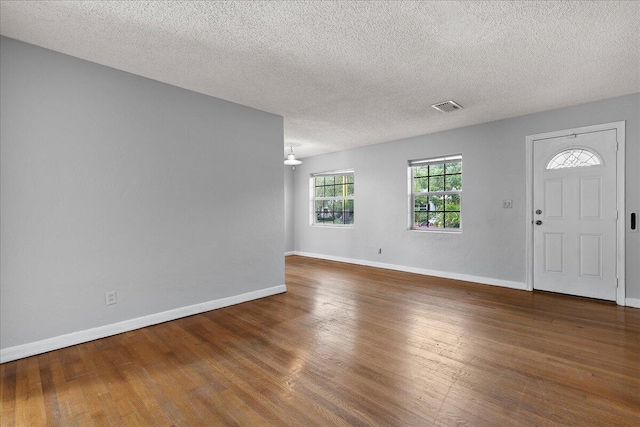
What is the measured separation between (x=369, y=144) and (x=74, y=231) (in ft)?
16.1

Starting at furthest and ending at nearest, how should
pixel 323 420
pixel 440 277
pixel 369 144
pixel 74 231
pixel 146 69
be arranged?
pixel 369 144, pixel 440 277, pixel 146 69, pixel 74 231, pixel 323 420

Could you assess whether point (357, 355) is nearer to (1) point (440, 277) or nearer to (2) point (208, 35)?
(2) point (208, 35)

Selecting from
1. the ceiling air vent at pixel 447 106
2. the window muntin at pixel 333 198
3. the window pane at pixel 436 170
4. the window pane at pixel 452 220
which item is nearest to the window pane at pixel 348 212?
the window muntin at pixel 333 198

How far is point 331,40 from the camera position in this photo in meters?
2.39

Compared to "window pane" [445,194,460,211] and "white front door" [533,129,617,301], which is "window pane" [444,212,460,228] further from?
"white front door" [533,129,617,301]

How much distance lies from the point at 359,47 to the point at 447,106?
1.89 meters

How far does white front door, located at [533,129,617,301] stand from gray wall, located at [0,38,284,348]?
12.7ft

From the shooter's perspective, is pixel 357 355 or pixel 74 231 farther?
pixel 74 231

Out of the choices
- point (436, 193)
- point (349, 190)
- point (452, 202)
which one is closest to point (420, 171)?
point (436, 193)

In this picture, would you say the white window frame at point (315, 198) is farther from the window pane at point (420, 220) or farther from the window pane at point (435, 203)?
the window pane at point (435, 203)

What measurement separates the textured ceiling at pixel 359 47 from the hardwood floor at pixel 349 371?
2442 millimetres

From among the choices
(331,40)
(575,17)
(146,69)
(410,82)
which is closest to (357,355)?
(331,40)

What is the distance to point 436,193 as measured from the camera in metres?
5.38

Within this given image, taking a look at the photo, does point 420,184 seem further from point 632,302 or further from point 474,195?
point 632,302
